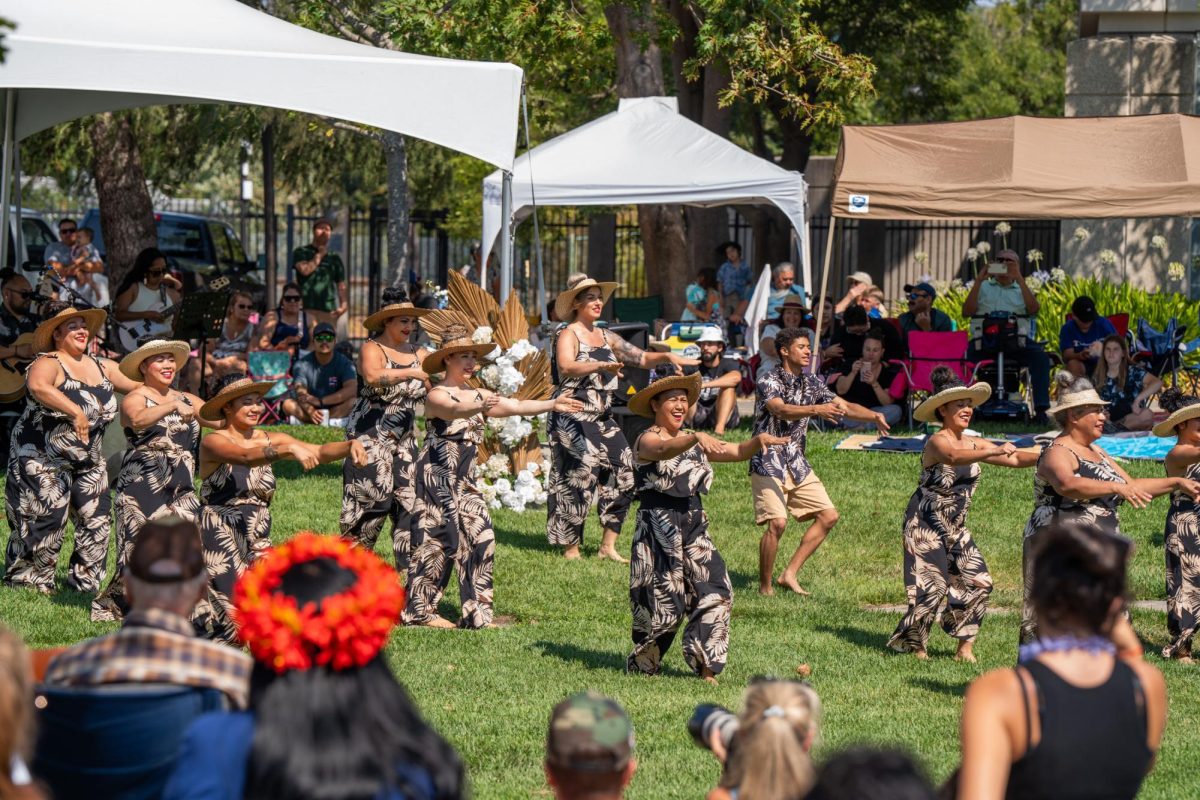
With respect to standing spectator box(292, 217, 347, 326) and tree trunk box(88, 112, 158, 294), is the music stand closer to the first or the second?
standing spectator box(292, 217, 347, 326)

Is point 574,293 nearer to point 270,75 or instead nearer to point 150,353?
point 270,75

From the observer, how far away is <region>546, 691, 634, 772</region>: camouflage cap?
3797mm

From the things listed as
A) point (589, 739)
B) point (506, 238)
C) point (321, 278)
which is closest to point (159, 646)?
point (589, 739)

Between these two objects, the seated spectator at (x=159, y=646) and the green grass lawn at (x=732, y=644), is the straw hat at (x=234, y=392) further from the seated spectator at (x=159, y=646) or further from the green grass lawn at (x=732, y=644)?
the seated spectator at (x=159, y=646)

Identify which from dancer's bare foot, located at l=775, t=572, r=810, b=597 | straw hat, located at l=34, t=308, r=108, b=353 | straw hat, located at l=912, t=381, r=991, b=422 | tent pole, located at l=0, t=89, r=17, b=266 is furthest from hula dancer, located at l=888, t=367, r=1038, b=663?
tent pole, located at l=0, t=89, r=17, b=266

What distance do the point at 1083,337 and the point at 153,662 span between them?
48.4 feet

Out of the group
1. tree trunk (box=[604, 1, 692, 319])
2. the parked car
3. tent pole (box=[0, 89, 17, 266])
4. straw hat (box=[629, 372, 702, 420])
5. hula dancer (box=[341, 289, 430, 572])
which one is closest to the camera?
straw hat (box=[629, 372, 702, 420])

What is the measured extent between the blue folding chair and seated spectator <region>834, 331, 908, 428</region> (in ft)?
45.1

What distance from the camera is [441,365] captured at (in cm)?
1005

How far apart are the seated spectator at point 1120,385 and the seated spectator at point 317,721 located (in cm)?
1411

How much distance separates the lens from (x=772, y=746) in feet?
12.6

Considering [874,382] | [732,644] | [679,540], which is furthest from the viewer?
[874,382]

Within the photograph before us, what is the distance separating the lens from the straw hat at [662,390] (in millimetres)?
8375

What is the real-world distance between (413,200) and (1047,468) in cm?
3236
